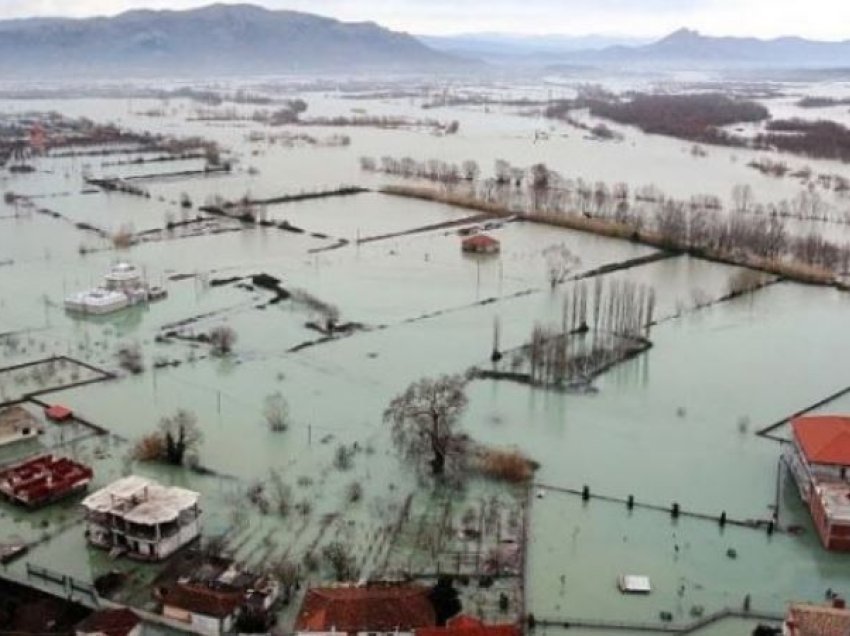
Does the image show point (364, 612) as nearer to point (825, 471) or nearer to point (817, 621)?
point (817, 621)

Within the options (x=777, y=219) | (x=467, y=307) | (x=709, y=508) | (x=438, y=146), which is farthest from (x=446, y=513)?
(x=438, y=146)

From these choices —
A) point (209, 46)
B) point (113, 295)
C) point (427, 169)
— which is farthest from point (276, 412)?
point (209, 46)

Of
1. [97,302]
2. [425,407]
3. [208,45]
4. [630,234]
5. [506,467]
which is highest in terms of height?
[208,45]

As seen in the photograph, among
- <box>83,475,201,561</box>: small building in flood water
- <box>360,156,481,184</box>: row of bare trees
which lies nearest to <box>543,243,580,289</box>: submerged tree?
<box>360,156,481,184</box>: row of bare trees

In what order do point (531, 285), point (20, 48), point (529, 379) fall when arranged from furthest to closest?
point (20, 48), point (531, 285), point (529, 379)

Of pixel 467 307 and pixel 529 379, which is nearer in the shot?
pixel 529 379

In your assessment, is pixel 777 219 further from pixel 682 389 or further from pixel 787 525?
pixel 787 525
